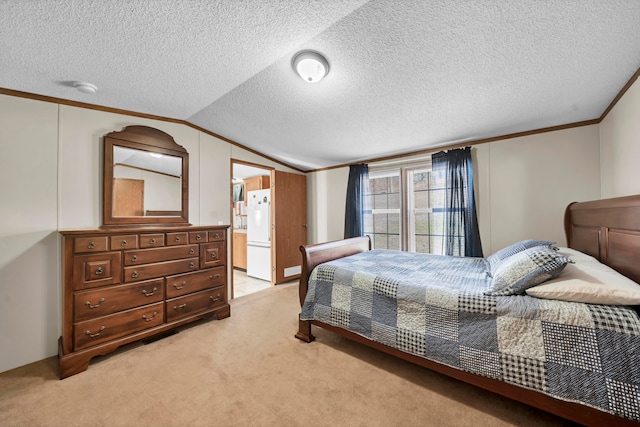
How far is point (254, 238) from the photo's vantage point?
178 inches

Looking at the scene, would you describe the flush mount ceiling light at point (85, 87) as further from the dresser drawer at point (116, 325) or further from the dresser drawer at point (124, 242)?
the dresser drawer at point (116, 325)

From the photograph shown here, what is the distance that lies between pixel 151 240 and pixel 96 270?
0.43 meters

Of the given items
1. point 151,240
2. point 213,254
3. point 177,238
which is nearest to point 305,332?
point 213,254

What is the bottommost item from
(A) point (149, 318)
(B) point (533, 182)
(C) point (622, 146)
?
(A) point (149, 318)

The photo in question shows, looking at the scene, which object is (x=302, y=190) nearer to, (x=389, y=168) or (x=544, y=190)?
(x=389, y=168)

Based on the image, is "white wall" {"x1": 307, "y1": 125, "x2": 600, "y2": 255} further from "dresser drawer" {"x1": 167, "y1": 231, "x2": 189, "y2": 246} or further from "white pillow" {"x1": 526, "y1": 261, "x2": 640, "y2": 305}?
"dresser drawer" {"x1": 167, "y1": 231, "x2": 189, "y2": 246}

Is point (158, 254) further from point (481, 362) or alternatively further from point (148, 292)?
point (481, 362)

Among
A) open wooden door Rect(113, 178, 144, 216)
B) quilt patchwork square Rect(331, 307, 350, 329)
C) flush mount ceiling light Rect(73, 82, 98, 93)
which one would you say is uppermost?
flush mount ceiling light Rect(73, 82, 98, 93)

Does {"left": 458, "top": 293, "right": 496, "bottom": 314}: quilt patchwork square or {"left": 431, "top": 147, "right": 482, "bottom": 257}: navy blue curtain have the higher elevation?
{"left": 431, "top": 147, "right": 482, "bottom": 257}: navy blue curtain

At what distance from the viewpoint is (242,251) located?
16.9 feet

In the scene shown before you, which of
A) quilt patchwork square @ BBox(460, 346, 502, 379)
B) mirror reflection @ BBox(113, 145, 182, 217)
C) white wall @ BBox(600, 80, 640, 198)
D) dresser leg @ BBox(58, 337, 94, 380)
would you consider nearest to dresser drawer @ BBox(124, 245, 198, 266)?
mirror reflection @ BBox(113, 145, 182, 217)

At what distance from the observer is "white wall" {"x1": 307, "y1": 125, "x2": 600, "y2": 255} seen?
2.49 m

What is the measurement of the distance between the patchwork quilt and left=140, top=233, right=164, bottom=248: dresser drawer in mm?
1641

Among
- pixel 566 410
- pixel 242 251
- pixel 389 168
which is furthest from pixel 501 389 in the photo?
pixel 242 251
